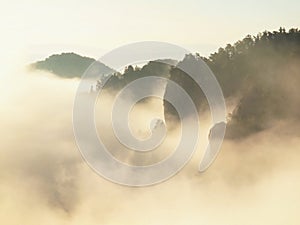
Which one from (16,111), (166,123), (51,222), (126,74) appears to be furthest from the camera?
(16,111)

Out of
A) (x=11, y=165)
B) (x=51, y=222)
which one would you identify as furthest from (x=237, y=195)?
(x=11, y=165)

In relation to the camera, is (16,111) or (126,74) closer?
(126,74)

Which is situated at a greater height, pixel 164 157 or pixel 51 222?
pixel 164 157

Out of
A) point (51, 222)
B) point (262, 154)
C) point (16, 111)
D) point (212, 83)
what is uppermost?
→ point (16, 111)

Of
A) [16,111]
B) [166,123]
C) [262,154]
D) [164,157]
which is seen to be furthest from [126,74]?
[16,111]

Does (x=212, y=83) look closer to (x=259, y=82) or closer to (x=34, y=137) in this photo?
(x=259, y=82)

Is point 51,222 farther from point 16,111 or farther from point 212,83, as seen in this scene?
point 16,111

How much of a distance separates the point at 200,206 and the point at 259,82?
72.7 ft

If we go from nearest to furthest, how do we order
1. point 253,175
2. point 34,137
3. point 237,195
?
1. point 237,195
2. point 253,175
3. point 34,137

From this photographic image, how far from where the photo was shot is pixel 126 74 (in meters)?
93.2

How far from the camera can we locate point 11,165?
390ft

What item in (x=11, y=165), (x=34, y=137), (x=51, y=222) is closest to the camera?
(x=51, y=222)

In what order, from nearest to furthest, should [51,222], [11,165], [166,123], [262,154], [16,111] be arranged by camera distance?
[262,154], [166,123], [51,222], [11,165], [16,111]

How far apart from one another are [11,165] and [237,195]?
78.2m
